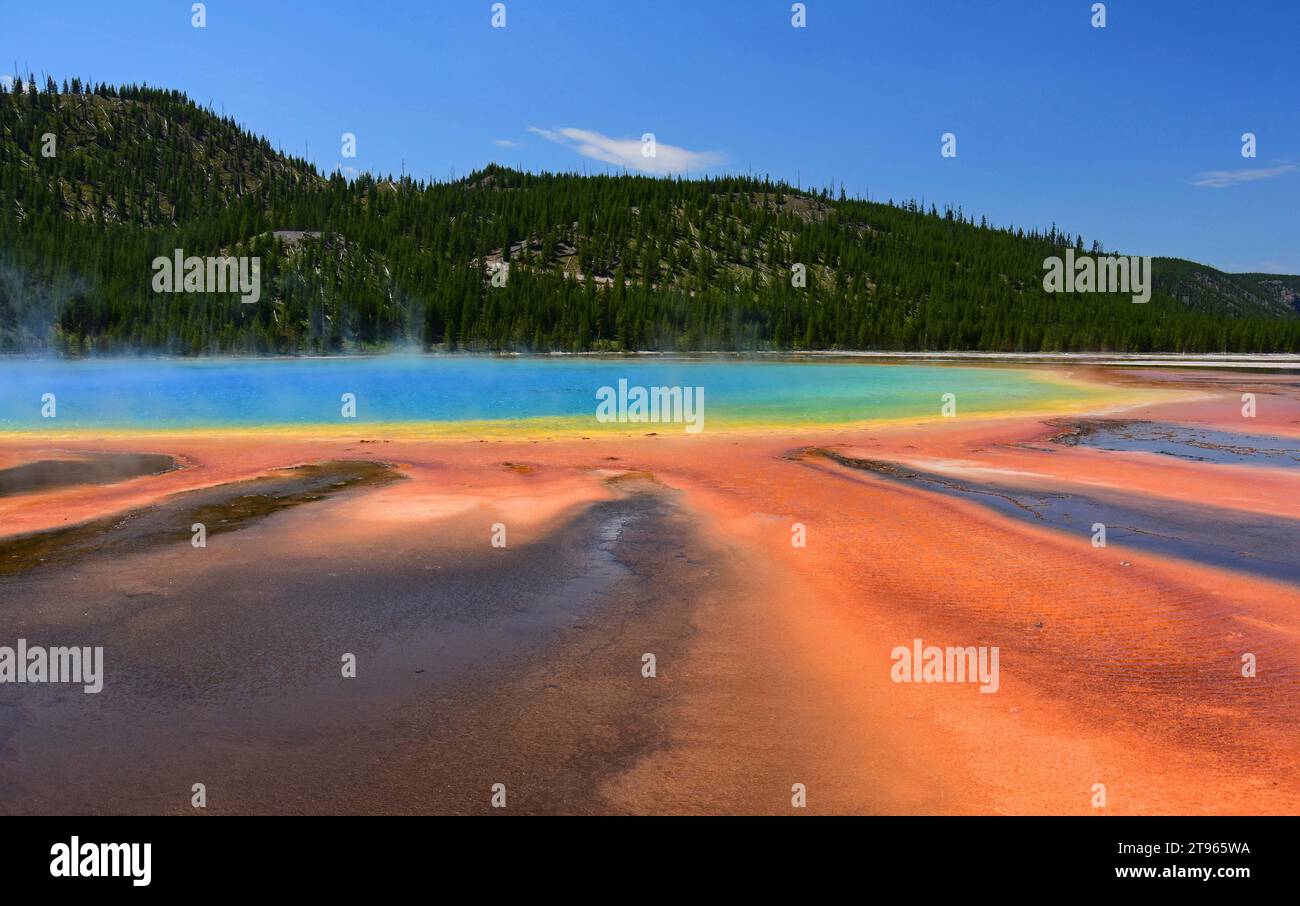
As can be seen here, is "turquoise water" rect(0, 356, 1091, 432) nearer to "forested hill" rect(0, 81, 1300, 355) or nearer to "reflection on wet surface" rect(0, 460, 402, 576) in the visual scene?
"reflection on wet surface" rect(0, 460, 402, 576)

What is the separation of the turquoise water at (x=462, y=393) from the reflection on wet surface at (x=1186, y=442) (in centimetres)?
736

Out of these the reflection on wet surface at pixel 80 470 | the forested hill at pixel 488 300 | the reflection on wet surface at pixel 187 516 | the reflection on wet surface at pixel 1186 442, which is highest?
the forested hill at pixel 488 300

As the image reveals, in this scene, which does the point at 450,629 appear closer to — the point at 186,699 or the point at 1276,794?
the point at 186,699

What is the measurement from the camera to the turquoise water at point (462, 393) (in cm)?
3291

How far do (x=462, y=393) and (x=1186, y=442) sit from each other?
114ft

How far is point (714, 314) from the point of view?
136 meters

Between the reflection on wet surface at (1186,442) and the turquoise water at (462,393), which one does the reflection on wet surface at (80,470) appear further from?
the reflection on wet surface at (1186,442)

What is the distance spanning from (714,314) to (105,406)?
106 metres

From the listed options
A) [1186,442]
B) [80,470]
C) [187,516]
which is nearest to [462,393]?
[80,470]

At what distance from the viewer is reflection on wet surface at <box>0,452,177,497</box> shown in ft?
55.6

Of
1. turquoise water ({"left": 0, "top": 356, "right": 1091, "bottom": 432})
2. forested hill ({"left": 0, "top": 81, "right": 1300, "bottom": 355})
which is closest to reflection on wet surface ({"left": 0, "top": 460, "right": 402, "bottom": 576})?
turquoise water ({"left": 0, "top": 356, "right": 1091, "bottom": 432})

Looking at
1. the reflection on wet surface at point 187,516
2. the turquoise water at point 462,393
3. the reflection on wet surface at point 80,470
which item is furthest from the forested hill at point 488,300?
the reflection on wet surface at point 187,516

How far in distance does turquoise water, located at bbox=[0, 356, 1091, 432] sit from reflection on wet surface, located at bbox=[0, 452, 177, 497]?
9018mm
